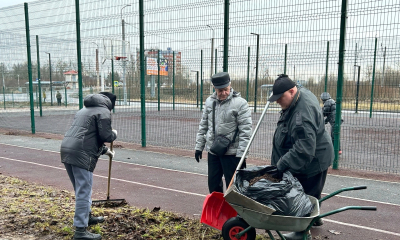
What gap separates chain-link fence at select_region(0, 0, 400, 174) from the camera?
720 centimetres

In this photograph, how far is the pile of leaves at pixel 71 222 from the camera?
4.13 meters

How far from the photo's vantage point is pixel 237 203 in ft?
10.4

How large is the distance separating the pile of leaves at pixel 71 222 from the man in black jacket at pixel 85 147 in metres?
0.40

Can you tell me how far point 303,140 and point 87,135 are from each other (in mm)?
2292

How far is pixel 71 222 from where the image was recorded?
450 centimetres

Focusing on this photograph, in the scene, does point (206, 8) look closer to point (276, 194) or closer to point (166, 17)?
point (166, 17)

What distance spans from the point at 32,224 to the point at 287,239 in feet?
10.4

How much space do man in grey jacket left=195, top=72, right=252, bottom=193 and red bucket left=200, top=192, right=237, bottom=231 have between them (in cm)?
38

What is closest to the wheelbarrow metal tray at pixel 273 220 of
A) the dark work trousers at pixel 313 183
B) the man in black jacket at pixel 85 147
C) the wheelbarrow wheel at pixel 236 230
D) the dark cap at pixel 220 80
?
the wheelbarrow wheel at pixel 236 230

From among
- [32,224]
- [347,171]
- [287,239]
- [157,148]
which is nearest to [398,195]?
[347,171]

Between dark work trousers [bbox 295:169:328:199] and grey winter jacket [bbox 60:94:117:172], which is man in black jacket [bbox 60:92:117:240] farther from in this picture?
dark work trousers [bbox 295:169:328:199]

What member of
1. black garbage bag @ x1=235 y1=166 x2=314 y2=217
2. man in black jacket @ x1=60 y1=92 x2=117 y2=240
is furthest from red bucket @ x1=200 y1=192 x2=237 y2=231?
man in black jacket @ x1=60 y1=92 x2=117 y2=240

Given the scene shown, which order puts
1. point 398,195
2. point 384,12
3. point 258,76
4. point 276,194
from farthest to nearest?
point 258,76
point 384,12
point 398,195
point 276,194

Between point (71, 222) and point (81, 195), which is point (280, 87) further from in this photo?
point (71, 222)
